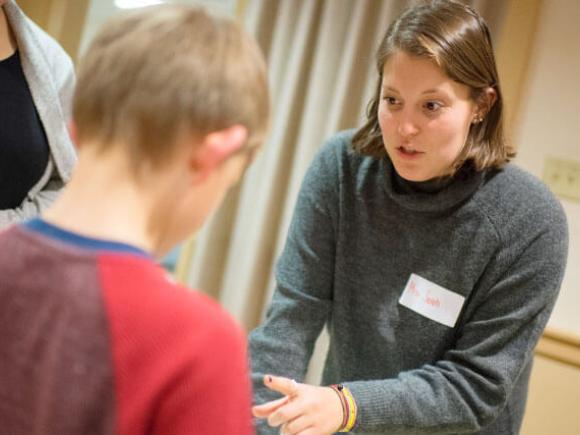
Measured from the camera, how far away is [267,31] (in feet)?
9.23

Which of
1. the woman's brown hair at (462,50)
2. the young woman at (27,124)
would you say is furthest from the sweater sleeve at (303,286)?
the young woman at (27,124)

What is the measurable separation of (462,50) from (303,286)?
1.83 ft

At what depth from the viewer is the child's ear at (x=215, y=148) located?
61cm

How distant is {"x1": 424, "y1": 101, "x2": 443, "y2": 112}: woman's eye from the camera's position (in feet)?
4.09

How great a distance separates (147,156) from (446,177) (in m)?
0.87

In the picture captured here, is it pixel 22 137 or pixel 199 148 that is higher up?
pixel 199 148

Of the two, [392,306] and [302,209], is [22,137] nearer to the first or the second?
[302,209]

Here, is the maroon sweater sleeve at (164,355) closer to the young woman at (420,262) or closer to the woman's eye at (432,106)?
the young woman at (420,262)

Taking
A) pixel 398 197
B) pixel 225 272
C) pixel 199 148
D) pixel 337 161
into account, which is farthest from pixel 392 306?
pixel 225 272

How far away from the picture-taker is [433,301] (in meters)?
1.33

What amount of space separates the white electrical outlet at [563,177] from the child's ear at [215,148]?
1877mm

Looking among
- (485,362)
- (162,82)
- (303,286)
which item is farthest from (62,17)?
(162,82)

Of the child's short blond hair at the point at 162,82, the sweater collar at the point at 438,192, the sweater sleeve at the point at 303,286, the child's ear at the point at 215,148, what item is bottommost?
the sweater sleeve at the point at 303,286

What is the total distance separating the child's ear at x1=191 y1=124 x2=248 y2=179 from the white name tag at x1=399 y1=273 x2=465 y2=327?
0.80 meters
